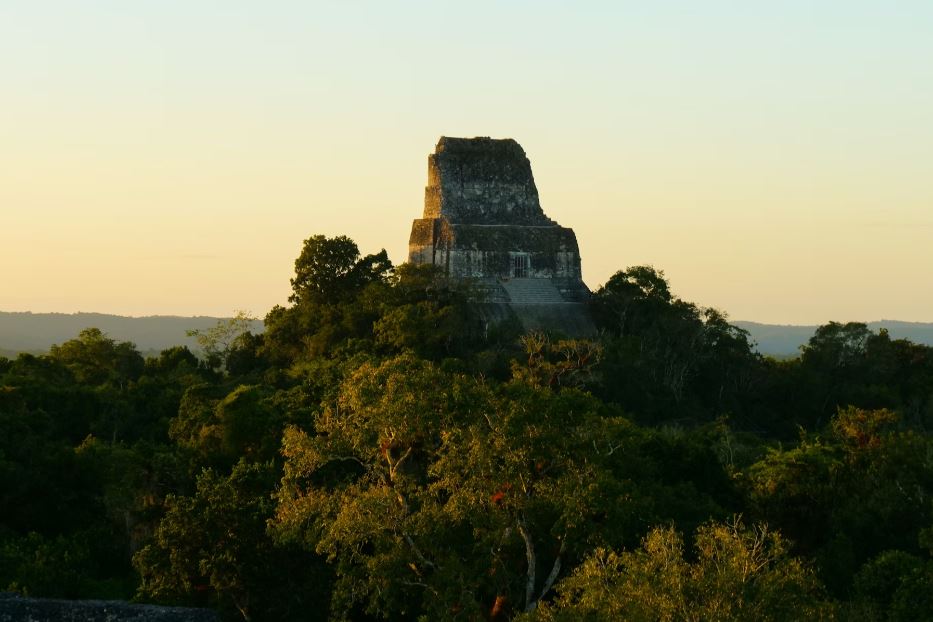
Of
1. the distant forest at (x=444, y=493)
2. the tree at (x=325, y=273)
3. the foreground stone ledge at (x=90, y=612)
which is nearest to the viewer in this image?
the distant forest at (x=444, y=493)

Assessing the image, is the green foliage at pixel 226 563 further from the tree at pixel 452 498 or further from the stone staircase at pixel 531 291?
the stone staircase at pixel 531 291

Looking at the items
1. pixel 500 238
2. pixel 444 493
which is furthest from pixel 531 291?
pixel 444 493

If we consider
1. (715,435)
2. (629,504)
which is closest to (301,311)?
(715,435)

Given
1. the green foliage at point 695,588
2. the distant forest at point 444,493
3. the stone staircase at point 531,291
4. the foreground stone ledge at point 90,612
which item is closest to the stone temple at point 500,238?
the stone staircase at point 531,291

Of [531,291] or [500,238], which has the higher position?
[500,238]

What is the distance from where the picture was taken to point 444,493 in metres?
25.4

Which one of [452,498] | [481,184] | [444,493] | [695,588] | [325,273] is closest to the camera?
[695,588]

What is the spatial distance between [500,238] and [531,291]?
2.63 m

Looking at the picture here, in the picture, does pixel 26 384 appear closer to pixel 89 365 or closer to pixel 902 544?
pixel 89 365

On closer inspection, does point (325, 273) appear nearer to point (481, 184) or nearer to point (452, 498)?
point (481, 184)

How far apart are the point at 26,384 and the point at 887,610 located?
26.4 metres

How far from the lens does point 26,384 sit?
43688mm

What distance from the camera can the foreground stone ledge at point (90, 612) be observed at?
23.6 meters

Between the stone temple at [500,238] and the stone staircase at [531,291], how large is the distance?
4 centimetres
